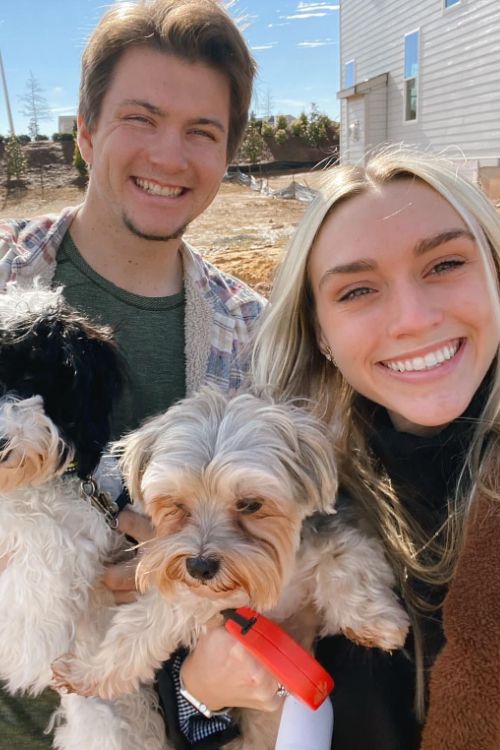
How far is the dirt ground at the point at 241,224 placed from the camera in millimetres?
9209

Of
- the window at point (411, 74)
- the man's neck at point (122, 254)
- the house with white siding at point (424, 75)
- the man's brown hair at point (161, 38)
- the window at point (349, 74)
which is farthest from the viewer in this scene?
the window at point (349, 74)

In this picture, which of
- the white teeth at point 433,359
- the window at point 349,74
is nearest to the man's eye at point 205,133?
the white teeth at point 433,359

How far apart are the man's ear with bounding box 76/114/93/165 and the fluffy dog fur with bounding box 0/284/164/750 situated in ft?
Result: 3.20

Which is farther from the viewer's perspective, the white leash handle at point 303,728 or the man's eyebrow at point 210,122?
the man's eyebrow at point 210,122

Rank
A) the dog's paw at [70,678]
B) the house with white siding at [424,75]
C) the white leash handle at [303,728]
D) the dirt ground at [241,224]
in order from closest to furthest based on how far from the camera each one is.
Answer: the white leash handle at [303,728]
the dog's paw at [70,678]
the dirt ground at [241,224]
the house with white siding at [424,75]

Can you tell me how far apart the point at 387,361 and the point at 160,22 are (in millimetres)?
2014

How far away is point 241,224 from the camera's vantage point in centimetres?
1711

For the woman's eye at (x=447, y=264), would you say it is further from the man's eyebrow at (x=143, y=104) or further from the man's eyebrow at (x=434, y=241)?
the man's eyebrow at (x=143, y=104)

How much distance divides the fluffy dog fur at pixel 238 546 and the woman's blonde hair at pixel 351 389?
0.44ft

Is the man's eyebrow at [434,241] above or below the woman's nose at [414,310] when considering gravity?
above

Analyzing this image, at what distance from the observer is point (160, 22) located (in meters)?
3.25

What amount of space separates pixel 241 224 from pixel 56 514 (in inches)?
585

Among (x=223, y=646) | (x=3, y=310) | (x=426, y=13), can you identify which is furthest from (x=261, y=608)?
(x=426, y=13)

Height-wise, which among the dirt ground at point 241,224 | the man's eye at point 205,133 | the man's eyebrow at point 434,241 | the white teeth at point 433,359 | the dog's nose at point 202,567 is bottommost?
the dirt ground at point 241,224
